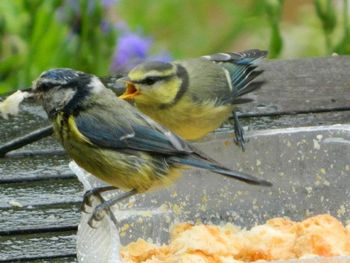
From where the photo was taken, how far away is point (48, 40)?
18.2ft

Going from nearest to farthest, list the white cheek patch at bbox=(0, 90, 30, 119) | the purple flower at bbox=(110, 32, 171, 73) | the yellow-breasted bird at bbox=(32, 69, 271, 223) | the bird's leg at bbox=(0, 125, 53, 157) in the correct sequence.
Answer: the yellow-breasted bird at bbox=(32, 69, 271, 223) < the white cheek patch at bbox=(0, 90, 30, 119) < the bird's leg at bbox=(0, 125, 53, 157) < the purple flower at bbox=(110, 32, 171, 73)

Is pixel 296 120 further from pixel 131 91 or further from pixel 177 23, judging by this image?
pixel 177 23

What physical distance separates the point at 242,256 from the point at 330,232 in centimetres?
22

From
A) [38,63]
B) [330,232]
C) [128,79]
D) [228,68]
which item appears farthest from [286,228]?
[38,63]

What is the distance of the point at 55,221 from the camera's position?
3.33 meters

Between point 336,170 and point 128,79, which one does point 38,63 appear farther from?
point 336,170

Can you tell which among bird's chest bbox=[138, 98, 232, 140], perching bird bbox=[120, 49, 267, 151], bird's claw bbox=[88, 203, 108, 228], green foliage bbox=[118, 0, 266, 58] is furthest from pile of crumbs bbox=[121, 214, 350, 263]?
green foliage bbox=[118, 0, 266, 58]

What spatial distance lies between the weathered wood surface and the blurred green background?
0.71m

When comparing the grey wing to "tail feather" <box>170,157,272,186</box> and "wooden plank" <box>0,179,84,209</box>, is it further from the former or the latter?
"wooden plank" <box>0,179,84,209</box>

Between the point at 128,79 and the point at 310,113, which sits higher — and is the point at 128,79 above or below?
above

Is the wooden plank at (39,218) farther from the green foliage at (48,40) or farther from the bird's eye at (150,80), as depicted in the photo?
the green foliage at (48,40)

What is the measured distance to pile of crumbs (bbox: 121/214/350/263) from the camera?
9.02ft

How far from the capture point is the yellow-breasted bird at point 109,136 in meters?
3.17

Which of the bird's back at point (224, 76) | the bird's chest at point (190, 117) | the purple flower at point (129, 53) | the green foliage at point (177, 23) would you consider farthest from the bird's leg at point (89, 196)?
the green foliage at point (177, 23)
